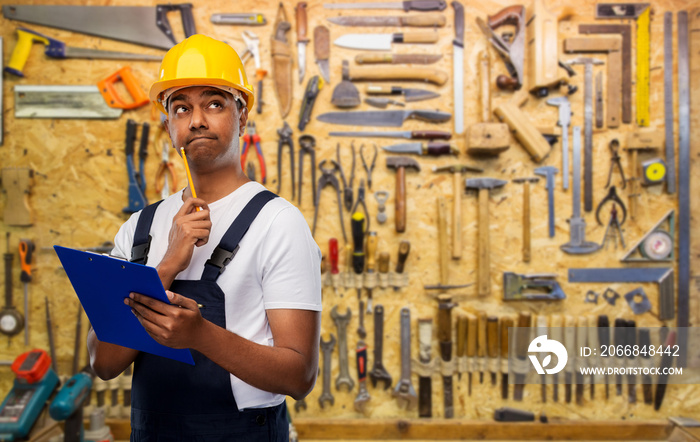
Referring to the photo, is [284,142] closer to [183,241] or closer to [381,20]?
[381,20]

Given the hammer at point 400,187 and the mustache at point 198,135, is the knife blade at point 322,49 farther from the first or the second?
the mustache at point 198,135

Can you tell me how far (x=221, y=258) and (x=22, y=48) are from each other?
104 inches

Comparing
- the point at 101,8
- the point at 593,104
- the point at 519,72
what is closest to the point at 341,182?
the point at 519,72

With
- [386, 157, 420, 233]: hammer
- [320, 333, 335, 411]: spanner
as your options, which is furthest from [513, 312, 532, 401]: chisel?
[320, 333, 335, 411]: spanner

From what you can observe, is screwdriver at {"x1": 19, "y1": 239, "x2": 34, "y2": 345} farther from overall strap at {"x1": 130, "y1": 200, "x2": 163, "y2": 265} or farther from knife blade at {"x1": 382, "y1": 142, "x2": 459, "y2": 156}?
knife blade at {"x1": 382, "y1": 142, "x2": 459, "y2": 156}

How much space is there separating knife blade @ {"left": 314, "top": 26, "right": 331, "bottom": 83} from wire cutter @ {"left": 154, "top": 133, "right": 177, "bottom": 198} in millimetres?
1078

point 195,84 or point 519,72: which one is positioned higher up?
point 519,72

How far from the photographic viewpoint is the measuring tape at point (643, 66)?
2654mm

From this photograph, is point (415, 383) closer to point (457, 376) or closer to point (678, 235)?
point (457, 376)

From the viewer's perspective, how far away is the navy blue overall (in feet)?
3.13

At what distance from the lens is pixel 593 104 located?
8.75 ft

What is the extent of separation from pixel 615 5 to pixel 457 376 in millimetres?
2562

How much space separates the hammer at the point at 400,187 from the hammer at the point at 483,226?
393 millimetres

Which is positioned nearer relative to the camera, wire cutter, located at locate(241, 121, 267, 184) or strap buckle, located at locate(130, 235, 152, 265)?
strap buckle, located at locate(130, 235, 152, 265)
